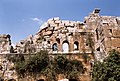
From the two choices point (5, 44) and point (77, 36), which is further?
point (77, 36)

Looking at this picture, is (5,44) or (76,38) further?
(76,38)

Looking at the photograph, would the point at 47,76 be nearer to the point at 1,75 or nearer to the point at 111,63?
the point at 1,75

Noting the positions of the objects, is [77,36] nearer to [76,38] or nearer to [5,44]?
[76,38]

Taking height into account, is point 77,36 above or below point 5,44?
above

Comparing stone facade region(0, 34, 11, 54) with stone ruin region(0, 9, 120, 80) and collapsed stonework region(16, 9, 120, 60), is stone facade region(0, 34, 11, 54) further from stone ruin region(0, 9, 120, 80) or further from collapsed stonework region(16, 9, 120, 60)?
collapsed stonework region(16, 9, 120, 60)

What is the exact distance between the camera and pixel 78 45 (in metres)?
24.1

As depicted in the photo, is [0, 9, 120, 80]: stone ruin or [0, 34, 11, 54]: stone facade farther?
[0, 34, 11, 54]: stone facade

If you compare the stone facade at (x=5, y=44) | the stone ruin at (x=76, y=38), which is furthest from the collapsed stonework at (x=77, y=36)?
the stone facade at (x=5, y=44)

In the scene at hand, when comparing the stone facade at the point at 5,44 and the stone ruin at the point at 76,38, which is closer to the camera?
the stone ruin at the point at 76,38

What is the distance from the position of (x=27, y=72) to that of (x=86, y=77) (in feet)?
15.9

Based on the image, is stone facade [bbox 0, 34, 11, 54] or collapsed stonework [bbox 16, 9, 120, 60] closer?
collapsed stonework [bbox 16, 9, 120, 60]

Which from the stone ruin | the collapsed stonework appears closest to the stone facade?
the stone ruin

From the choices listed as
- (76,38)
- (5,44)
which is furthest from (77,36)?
(5,44)

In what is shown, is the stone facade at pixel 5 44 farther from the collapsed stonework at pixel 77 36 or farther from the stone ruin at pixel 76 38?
the collapsed stonework at pixel 77 36
